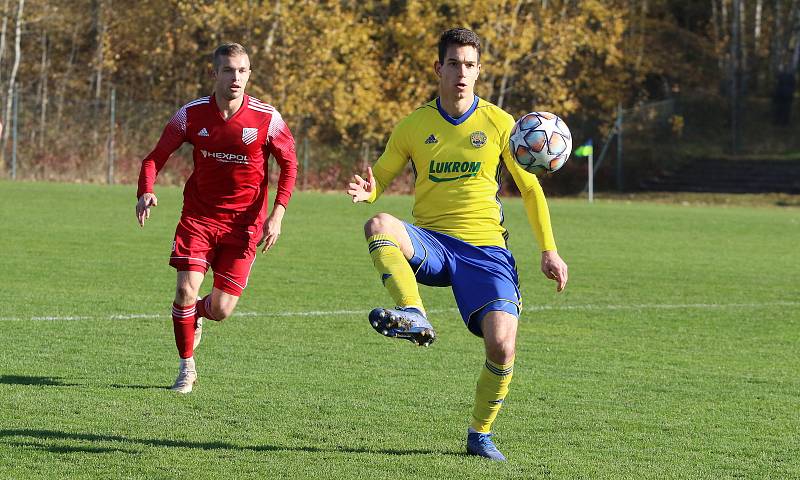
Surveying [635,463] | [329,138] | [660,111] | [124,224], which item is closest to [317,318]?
[635,463]

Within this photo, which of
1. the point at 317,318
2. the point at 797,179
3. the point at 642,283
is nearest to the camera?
the point at 317,318

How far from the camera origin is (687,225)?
89.4 feet

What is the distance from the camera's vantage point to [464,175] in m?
6.69

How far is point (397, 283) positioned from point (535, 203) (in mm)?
959

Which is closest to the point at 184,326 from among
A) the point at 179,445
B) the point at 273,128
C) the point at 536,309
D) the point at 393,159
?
the point at 273,128

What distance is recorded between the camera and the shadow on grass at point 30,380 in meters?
7.94

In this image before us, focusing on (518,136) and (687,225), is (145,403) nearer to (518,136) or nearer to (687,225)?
(518,136)

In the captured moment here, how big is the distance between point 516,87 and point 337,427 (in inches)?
1536

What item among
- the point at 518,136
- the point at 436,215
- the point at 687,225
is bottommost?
the point at 687,225

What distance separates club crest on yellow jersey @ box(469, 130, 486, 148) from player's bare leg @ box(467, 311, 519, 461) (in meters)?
0.96

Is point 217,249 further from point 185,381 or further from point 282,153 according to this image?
point 185,381

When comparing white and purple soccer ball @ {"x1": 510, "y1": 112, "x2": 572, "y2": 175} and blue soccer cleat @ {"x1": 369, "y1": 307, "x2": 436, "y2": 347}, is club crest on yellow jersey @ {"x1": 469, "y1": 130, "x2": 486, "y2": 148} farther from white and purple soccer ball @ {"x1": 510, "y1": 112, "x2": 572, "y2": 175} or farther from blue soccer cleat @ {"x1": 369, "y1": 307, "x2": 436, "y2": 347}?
blue soccer cleat @ {"x1": 369, "y1": 307, "x2": 436, "y2": 347}

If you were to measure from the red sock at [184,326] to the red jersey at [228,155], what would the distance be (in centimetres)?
65

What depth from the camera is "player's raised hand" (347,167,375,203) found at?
646 cm
